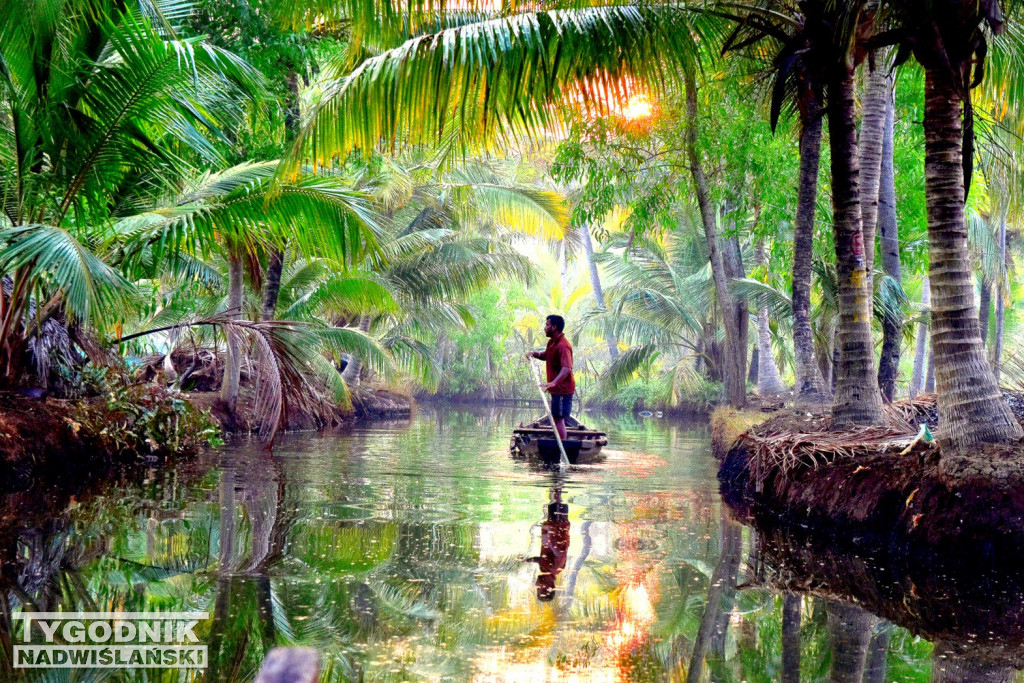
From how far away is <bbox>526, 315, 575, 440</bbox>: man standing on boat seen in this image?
14.5m

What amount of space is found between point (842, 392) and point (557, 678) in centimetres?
713

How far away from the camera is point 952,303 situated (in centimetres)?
827

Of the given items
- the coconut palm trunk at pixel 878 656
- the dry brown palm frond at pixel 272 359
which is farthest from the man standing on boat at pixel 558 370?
the coconut palm trunk at pixel 878 656

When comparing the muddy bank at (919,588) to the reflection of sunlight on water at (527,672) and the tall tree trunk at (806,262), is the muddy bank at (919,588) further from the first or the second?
the tall tree trunk at (806,262)

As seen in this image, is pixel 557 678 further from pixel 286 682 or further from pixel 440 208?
pixel 440 208

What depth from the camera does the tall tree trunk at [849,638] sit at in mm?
4828

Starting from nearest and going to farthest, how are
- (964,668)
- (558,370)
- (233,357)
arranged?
(964,668)
(558,370)
(233,357)

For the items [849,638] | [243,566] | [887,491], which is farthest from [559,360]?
[849,638]

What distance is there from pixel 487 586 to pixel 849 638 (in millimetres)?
2158

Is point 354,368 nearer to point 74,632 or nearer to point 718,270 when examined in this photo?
point 718,270

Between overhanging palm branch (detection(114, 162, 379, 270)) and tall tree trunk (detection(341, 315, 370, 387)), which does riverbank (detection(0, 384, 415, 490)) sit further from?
tall tree trunk (detection(341, 315, 370, 387))

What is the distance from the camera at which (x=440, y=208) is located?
2822cm

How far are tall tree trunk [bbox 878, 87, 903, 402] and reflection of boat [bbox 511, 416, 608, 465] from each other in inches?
171

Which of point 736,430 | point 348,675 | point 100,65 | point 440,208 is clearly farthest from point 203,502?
point 440,208
